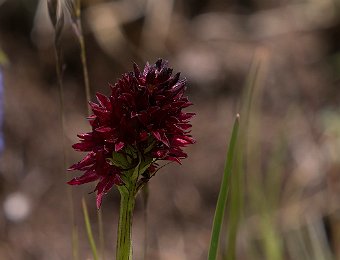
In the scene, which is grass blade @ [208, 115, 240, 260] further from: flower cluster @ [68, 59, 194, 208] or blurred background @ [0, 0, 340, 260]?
blurred background @ [0, 0, 340, 260]

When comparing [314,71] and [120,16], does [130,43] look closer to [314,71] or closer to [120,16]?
[120,16]

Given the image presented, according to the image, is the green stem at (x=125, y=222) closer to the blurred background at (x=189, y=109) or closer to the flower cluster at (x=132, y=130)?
the flower cluster at (x=132, y=130)

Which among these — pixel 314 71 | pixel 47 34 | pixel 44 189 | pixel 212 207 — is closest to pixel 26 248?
pixel 44 189

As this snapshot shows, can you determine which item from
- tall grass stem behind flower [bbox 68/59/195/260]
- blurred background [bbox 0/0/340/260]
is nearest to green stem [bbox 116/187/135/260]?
tall grass stem behind flower [bbox 68/59/195/260]

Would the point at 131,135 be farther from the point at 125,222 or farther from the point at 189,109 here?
the point at 189,109

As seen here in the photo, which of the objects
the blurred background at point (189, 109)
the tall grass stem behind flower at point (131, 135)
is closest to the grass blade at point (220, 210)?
the tall grass stem behind flower at point (131, 135)

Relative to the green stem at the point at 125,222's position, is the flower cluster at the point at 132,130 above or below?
above

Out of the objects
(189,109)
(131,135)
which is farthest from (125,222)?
(189,109)
